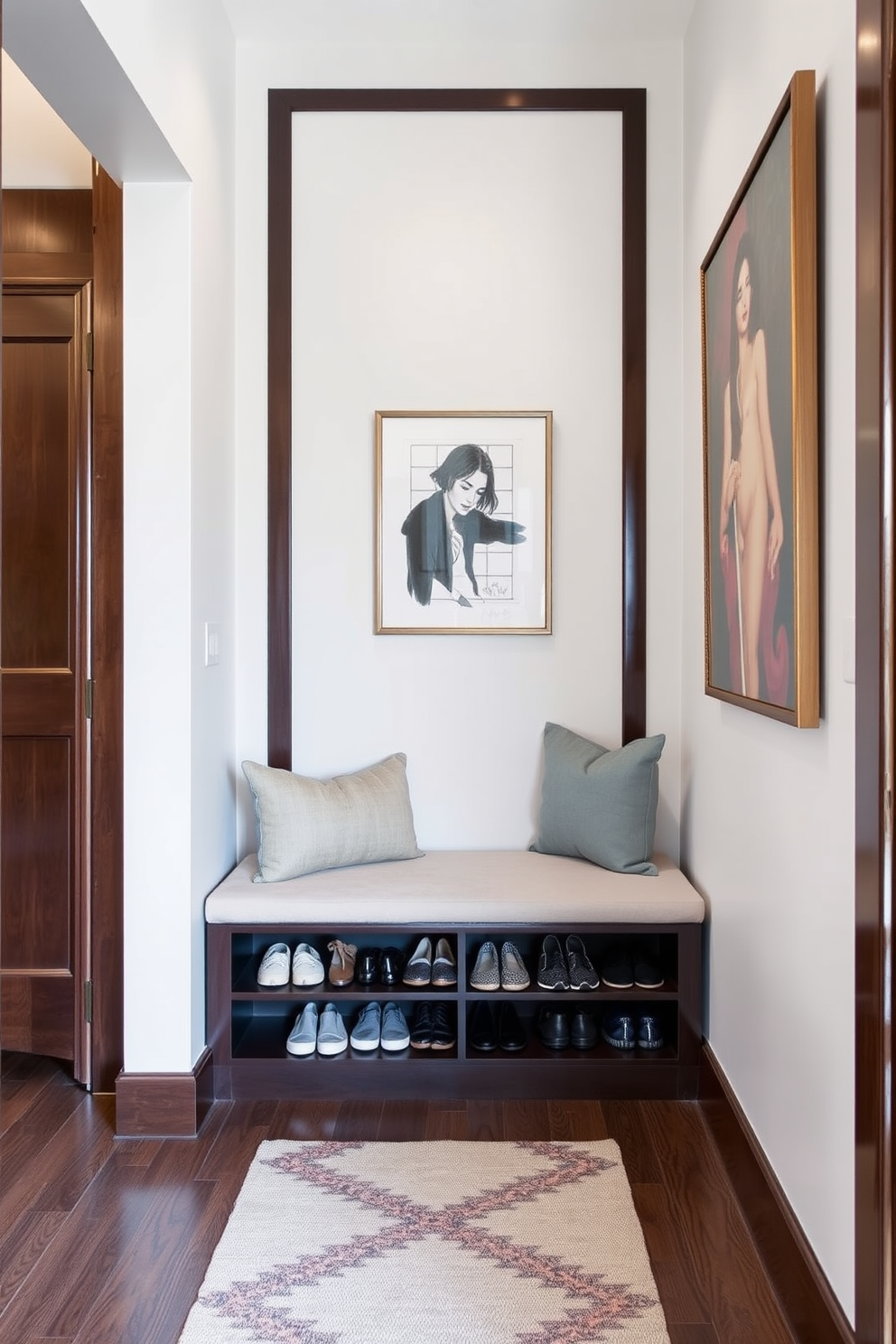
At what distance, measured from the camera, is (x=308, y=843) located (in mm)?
2729

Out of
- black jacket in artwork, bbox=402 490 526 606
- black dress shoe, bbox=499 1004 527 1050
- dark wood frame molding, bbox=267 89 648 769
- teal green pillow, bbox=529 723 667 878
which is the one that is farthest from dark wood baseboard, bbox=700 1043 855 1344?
black jacket in artwork, bbox=402 490 526 606

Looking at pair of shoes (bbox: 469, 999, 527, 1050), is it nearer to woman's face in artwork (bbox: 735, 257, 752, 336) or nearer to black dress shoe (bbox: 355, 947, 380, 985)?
black dress shoe (bbox: 355, 947, 380, 985)

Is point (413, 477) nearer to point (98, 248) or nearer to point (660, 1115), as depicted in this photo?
point (98, 248)

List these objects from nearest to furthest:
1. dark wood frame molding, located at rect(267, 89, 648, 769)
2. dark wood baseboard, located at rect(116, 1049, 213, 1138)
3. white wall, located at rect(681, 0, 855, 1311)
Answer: white wall, located at rect(681, 0, 855, 1311) → dark wood baseboard, located at rect(116, 1049, 213, 1138) → dark wood frame molding, located at rect(267, 89, 648, 769)

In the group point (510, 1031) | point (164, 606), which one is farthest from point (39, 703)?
point (510, 1031)

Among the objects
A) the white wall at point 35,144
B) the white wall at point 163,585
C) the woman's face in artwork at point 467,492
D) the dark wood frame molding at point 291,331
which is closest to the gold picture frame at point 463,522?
the woman's face in artwork at point 467,492

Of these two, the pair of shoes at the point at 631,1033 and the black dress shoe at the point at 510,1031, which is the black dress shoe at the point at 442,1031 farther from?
the pair of shoes at the point at 631,1033

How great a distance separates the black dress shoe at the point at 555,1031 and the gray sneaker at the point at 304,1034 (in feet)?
1.98

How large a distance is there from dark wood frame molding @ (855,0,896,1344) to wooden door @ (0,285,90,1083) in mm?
2017

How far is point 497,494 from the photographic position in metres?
3.00

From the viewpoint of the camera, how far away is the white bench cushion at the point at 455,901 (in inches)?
100

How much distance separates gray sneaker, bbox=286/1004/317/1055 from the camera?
2.61 meters

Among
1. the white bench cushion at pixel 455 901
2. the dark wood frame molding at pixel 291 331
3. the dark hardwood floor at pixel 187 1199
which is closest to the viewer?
the dark hardwood floor at pixel 187 1199

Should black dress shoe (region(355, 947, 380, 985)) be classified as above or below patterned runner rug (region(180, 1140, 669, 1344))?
above
